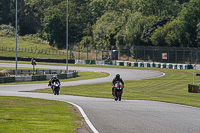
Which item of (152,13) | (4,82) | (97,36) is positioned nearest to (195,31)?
(152,13)

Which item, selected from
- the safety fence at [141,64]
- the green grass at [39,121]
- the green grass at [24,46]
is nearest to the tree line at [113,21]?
the safety fence at [141,64]

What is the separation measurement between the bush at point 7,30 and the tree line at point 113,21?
16.9 feet

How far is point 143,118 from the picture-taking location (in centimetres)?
1388

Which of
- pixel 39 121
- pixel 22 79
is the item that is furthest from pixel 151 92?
pixel 39 121

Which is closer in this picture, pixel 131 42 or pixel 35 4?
pixel 131 42

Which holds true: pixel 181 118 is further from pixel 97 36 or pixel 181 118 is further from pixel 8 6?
pixel 8 6

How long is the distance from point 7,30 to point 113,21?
41533mm

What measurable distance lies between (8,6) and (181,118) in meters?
139

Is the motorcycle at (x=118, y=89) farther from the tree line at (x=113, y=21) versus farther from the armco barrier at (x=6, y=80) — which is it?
the tree line at (x=113, y=21)

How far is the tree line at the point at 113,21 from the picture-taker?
84.1 metres

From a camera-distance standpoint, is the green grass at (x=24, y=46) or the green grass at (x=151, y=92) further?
the green grass at (x=24, y=46)

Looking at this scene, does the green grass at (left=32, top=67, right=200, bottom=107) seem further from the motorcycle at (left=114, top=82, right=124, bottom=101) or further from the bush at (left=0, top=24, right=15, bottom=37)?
the bush at (left=0, top=24, right=15, bottom=37)

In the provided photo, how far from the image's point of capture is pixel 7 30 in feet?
450

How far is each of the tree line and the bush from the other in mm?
5150
